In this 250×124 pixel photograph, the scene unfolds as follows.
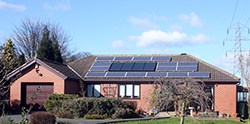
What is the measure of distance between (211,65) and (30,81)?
15791mm

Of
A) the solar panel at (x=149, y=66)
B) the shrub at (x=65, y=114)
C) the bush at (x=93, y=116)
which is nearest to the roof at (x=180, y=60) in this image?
the solar panel at (x=149, y=66)

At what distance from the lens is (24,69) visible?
130 feet

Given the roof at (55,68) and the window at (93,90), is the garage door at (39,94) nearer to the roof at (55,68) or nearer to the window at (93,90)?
the roof at (55,68)

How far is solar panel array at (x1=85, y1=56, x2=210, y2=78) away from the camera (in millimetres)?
40697

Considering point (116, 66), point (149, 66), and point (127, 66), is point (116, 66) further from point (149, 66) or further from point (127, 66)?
point (149, 66)

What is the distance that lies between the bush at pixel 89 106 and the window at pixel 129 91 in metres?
7.81

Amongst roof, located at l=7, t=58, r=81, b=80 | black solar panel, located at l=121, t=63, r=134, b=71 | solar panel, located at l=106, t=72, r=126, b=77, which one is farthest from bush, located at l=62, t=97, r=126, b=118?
black solar panel, located at l=121, t=63, r=134, b=71

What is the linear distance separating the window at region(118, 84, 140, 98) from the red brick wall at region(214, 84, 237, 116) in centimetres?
670

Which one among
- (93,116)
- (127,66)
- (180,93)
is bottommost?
(93,116)

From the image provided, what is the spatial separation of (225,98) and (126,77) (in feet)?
28.2

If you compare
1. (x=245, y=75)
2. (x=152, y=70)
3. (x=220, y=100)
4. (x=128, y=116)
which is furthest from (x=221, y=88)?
(x=245, y=75)

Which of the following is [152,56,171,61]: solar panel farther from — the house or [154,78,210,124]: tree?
[154,78,210,124]: tree

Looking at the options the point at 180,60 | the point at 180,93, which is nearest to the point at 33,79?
the point at 180,60

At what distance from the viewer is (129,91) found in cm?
4119
